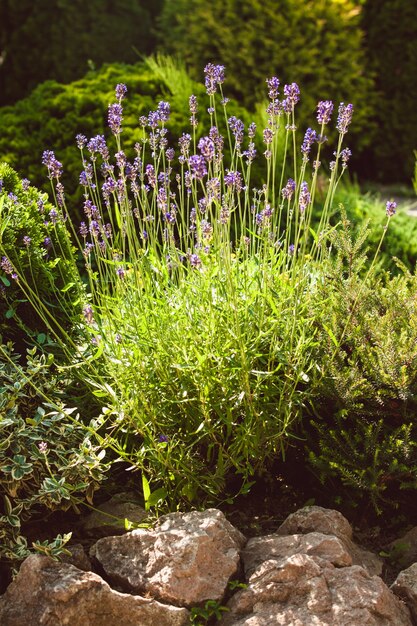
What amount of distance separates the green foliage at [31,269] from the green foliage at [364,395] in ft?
3.10

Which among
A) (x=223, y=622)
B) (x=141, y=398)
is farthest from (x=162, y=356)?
(x=223, y=622)

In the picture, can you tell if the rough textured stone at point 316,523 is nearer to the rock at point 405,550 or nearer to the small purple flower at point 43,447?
the rock at point 405,550

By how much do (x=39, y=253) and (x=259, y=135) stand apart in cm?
306

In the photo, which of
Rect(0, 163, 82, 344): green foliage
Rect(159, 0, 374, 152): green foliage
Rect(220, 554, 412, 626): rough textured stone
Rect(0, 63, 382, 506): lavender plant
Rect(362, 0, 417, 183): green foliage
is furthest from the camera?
Rect(362, 0, 417, 183): green foliage

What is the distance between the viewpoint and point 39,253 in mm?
3240

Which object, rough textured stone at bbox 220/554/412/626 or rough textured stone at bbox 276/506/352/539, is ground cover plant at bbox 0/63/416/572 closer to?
rough textured stone at bbox 276/506/352/539

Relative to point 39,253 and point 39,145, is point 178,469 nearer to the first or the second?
point 39,253

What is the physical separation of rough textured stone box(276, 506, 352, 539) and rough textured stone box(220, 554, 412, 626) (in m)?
0.22

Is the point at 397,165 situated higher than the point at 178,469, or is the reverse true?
the point at 178,469

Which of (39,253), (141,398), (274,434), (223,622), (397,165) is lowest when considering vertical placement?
(397,165)

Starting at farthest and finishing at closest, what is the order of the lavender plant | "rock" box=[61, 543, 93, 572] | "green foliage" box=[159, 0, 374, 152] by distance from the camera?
"green foliage" box=[159, 0, 374, 152] → the lavender plant → "rock" box=[61, 543, 93, 572]

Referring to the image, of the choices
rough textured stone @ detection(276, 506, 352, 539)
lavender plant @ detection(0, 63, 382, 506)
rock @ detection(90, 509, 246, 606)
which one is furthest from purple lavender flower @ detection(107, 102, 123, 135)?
rough textured stone @ detection(276, 506, 352, 539)

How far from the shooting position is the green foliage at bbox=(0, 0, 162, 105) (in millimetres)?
9922

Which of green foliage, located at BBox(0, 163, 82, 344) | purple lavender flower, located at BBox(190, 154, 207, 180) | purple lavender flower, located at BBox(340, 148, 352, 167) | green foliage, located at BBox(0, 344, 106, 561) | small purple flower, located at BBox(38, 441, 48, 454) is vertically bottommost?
green foliage, located at BBox(0, 344, 106, 561)
